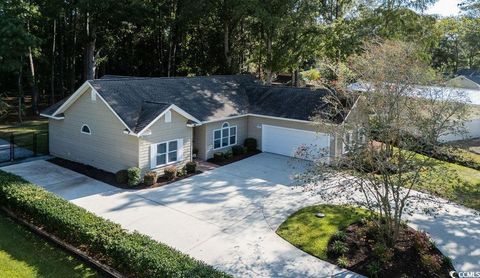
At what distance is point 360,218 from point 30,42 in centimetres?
2305

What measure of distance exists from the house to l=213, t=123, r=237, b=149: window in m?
0.06

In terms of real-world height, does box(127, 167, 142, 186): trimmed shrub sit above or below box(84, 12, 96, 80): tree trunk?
below

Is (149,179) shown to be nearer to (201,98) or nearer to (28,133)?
(201,98)

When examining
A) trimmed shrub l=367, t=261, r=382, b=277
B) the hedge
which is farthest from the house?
trimmed shrub l=367, t=261, r=382, b=277

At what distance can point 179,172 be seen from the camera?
19.2m

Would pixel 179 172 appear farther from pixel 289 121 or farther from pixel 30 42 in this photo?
pixel 30 42

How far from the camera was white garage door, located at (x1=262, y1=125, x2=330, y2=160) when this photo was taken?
2225 centimetres

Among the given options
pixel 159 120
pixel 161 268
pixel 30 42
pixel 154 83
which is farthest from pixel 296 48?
pixel 161 268

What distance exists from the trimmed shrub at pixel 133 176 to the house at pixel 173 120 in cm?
54

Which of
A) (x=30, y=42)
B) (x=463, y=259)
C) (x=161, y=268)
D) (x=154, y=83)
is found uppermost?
(x=30, y=42)

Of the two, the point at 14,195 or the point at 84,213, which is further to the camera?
the point at 14,195

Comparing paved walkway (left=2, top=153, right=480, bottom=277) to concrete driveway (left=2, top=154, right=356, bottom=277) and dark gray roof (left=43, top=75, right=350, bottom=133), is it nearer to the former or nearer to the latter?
concrete driveway (left=2, top=154, right=356, bottom=277)

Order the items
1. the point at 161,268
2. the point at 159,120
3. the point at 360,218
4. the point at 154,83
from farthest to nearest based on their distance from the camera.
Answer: the point at 154,83, the point at 159,120, the point at 360,218, the point at 161,268

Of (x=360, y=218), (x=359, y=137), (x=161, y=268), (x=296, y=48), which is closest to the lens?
(x=161, y=268)
